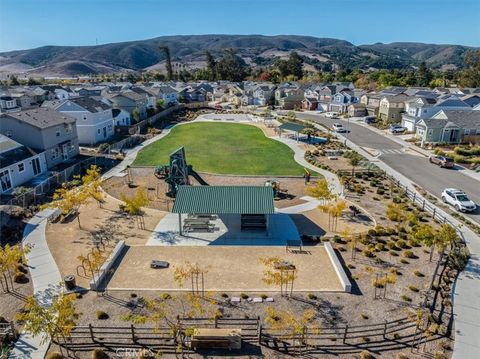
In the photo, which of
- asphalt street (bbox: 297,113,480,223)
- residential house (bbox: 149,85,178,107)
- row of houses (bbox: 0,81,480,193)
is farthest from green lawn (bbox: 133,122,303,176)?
residential house (bbox: 149,85,178,107)

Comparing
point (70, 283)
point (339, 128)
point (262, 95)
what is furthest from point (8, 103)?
point (70, 283)

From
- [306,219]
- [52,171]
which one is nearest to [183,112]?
[52,171]

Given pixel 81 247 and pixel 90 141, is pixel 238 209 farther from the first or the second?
pixel 90 141

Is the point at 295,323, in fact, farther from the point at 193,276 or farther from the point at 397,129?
the point at 397,129

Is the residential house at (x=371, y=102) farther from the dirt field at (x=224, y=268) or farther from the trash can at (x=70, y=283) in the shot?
the trash can at (x=70, y=283)

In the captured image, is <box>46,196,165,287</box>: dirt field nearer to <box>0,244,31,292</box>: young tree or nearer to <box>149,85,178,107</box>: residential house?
<box>0,244,31,292</box>: young tree
